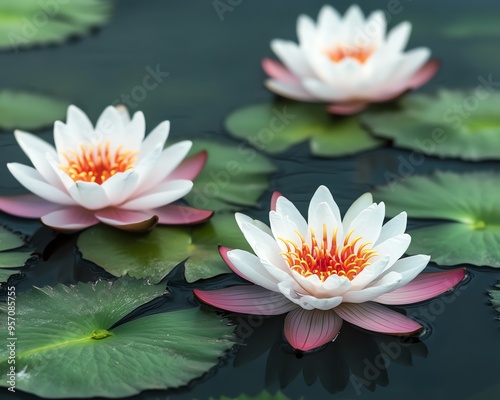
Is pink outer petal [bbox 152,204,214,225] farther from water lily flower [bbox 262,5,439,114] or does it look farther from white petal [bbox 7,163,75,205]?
water lily flower [bbox 262,5,439,114]

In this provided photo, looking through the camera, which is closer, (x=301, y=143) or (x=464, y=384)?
(x=464, y=384)

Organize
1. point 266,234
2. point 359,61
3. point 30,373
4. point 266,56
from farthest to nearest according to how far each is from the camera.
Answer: point 266,56 → point 359,61 → point 266,234 → point 30,373

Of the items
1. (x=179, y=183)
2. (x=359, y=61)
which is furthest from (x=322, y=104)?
(x=179, y=183)

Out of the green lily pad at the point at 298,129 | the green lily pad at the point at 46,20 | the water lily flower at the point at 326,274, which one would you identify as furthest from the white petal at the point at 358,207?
the green lily pad at the point at 46,20

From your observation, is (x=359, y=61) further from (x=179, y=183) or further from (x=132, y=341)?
(x=132, y=341)

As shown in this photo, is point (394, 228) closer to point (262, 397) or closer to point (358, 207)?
point (358, 207)
